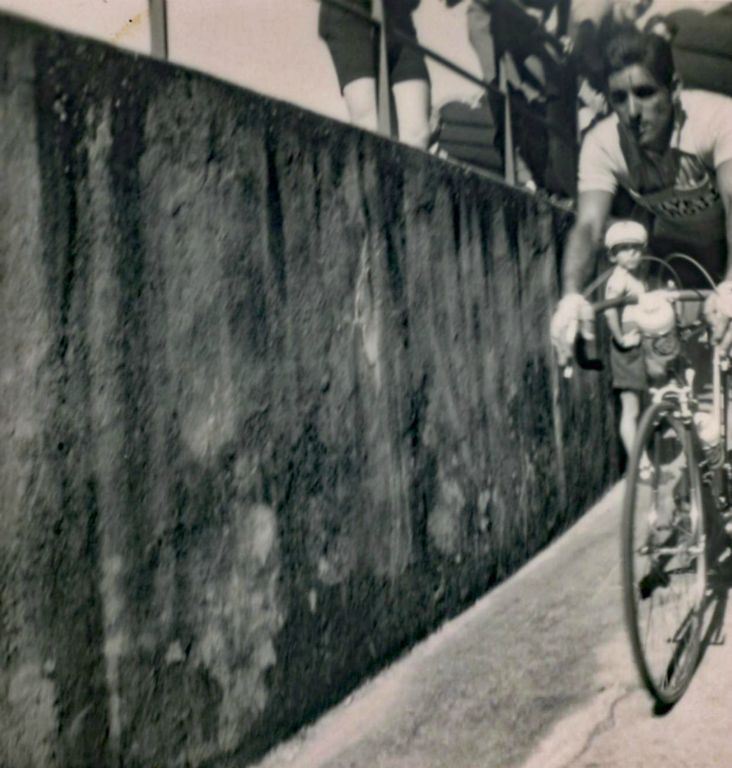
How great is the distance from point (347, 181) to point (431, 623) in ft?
5.90

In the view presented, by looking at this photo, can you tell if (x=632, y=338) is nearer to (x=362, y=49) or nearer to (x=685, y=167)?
(x=685, y=167)

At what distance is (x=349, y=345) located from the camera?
10.4 feet

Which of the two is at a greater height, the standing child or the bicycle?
the standing child

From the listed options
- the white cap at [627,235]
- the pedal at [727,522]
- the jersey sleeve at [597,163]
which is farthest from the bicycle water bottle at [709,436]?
the jersey sleeve at [597,163]

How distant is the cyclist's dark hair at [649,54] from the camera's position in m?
4.56

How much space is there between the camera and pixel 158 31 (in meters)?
2.60

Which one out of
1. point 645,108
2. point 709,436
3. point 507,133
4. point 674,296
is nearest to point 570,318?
point 674,296

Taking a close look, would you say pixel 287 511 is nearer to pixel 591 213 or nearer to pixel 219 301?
pixel 219 301

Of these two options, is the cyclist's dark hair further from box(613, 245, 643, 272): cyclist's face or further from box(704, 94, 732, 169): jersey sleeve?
box(613, 245, 643, 272): cyclist's face

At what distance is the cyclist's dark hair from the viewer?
456cm

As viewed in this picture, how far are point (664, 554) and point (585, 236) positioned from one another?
2932mm

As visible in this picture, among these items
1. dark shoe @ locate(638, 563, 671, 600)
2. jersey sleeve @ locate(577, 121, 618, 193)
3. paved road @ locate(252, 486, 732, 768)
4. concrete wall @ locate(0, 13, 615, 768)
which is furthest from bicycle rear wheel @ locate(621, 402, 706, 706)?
jersey sleeve @ locate(577, 121, 618, 193)

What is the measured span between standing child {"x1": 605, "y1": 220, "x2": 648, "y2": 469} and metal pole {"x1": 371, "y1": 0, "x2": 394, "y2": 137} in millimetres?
1463

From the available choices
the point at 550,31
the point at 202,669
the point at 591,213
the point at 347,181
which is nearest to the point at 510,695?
the point at 202,669
